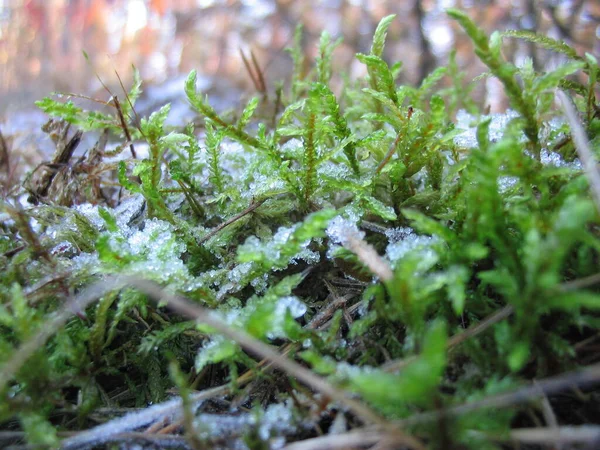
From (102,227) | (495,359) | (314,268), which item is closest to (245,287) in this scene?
(314,268)

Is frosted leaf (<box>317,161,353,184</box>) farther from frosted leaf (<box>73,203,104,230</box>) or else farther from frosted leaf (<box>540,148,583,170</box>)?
frosted leaf (<box>73,203,104,230</box>)

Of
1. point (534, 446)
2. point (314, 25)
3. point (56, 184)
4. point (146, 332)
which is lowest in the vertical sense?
point (534, 446)

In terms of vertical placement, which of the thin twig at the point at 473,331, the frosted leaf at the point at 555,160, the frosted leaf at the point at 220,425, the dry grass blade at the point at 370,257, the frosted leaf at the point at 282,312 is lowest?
the frosted leaf at the point at 220,425

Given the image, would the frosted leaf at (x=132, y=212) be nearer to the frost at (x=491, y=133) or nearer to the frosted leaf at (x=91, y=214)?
the frosted leaf at (x=91, y=214)


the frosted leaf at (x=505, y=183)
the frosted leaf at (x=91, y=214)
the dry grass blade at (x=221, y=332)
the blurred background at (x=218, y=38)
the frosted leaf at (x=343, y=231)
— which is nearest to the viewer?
the dry grass blade at (x=221, y=332)

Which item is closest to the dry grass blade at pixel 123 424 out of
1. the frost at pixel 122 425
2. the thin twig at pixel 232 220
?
the frost at pixel 122 425

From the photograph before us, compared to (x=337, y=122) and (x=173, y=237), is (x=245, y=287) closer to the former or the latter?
(x=173, y=237)

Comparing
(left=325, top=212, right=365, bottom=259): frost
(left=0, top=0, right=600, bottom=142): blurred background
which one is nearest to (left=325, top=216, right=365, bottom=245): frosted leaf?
(left=325, top=212, right=365, bottom=259): frost
